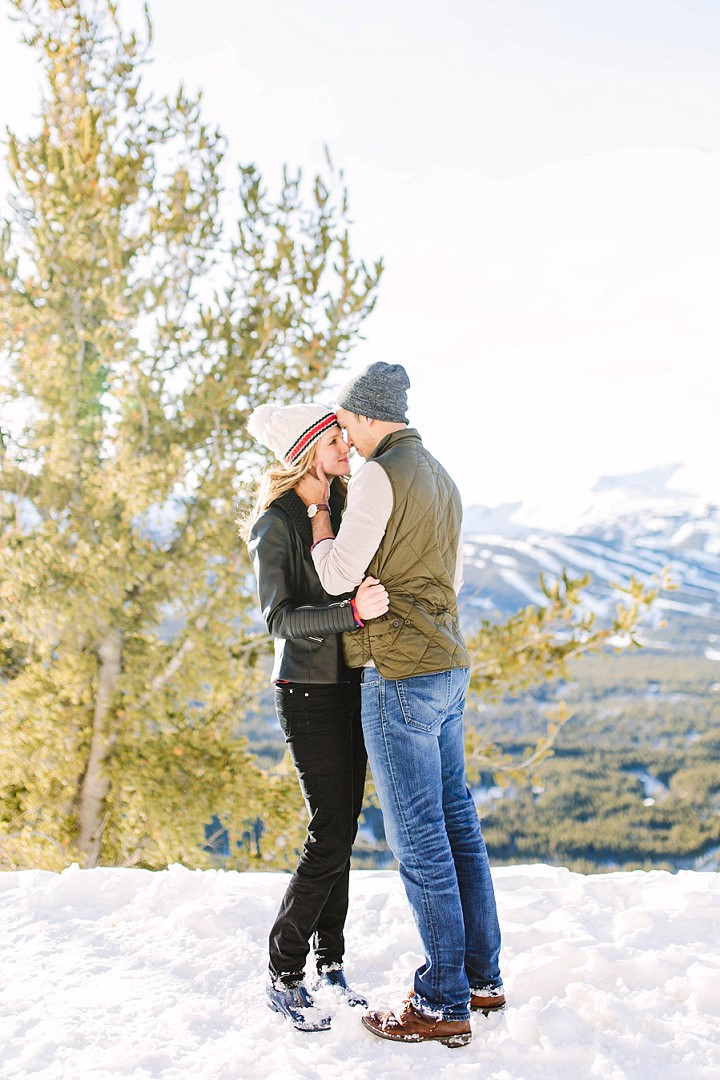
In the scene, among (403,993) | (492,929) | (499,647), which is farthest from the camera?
(499,647)

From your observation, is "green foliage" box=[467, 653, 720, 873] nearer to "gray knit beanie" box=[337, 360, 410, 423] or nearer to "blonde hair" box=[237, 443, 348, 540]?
"blonde hair" box=[237, 443, 348, 540]

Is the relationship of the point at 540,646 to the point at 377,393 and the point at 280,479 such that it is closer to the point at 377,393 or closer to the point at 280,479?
the point at 280,479

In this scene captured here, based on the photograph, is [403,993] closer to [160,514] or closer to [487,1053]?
[487,1053]

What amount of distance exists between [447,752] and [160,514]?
7.31 meters

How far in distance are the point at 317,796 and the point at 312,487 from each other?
1225mm

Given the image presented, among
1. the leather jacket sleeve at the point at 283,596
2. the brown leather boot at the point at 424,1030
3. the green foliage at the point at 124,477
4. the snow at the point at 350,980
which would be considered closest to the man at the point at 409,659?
the brown leather boot at the point at 424,1030

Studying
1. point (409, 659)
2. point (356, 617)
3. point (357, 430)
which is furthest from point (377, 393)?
point (409, 659)

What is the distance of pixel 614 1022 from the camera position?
3004 millimetres

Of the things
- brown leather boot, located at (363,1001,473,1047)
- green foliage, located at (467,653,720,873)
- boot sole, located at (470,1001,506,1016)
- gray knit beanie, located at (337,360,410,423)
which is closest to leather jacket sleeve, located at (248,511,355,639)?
gray knit beanie, located at (337,360,410,423)

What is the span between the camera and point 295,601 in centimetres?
318

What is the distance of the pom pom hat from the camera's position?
3.22 m

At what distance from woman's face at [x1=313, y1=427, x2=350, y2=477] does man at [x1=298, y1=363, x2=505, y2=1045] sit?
8.2 inches

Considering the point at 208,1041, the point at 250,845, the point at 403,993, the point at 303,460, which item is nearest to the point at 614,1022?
the point at 403,993

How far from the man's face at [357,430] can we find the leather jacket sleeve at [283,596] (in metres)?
0.42
